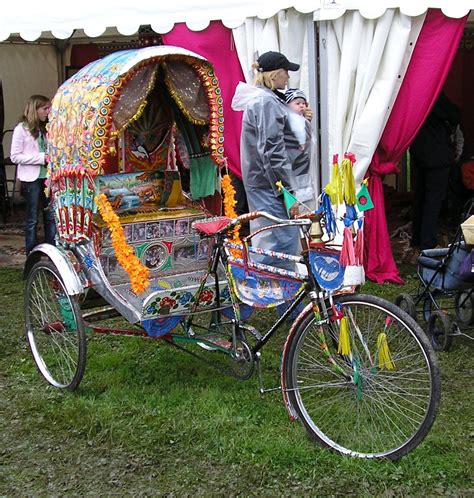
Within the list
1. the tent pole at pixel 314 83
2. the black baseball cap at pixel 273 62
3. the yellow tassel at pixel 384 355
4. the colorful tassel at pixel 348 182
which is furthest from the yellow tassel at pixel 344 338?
the tent pole at pixel 314 83

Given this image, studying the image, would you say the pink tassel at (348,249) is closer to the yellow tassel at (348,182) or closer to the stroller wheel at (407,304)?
the yellow tassel at (348,182)

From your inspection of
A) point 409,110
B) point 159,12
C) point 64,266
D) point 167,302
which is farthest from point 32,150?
point 167,302

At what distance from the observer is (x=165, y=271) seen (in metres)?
5.20

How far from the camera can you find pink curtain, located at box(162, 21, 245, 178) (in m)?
7.25

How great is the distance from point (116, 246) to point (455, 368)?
2.23m

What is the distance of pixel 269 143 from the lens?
5652 mm

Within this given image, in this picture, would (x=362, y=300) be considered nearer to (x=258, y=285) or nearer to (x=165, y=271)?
(x=258, y=285)

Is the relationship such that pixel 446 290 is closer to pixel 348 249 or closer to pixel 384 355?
pixel 384 355

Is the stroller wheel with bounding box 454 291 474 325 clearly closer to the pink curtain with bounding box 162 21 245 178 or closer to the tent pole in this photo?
the tent pole

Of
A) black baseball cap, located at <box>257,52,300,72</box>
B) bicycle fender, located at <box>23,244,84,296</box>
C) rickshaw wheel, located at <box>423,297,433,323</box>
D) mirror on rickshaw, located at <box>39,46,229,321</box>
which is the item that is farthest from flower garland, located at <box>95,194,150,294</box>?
rickshaw wheel, located at <box>423,297,433,323</box>

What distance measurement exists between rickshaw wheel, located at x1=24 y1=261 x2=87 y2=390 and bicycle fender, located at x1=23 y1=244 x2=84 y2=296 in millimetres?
56

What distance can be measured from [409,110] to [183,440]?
3.96 metres

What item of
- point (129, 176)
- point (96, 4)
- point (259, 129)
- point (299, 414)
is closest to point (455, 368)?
point (299, 414)

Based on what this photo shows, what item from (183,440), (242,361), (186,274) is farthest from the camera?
(186,274)
